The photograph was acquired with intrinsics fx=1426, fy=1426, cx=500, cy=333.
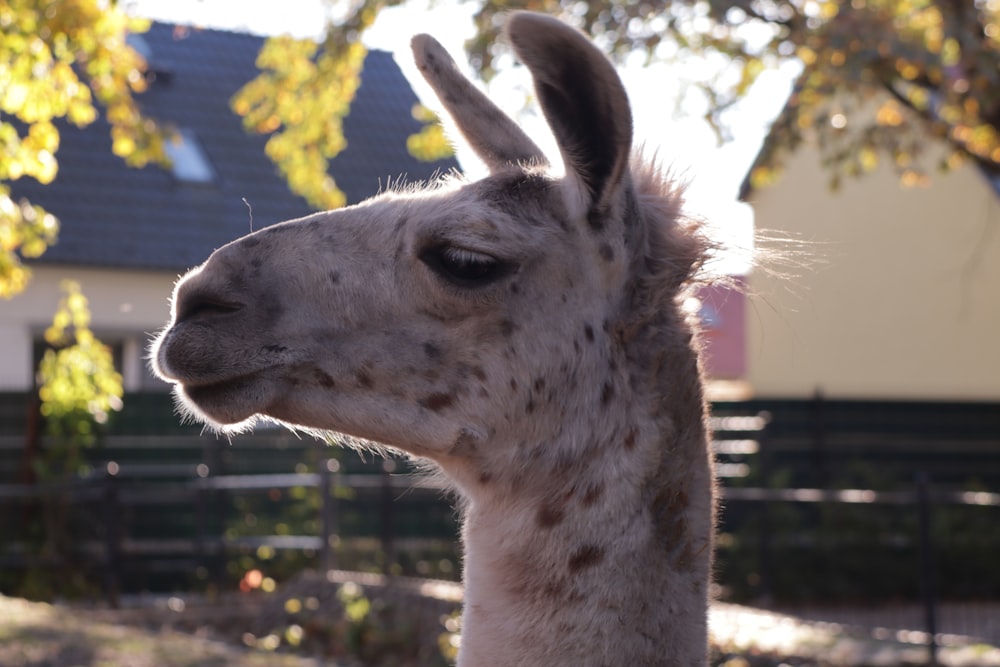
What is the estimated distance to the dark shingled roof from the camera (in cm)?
1562

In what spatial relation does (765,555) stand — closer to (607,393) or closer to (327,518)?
(327,518)

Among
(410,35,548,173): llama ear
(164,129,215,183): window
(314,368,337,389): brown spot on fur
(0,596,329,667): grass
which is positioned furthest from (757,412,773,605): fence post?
(314,368,337,389): brown spot on fur

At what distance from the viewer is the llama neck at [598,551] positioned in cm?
260

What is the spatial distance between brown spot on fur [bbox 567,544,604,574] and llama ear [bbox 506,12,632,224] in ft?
2.10

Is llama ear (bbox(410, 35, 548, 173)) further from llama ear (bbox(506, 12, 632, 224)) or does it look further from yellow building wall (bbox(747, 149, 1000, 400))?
yellow building wall (bbox(747, 149, 1000, 400))

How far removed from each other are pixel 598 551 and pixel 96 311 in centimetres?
1470

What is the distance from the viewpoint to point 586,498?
265 cm

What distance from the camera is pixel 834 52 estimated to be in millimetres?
8797

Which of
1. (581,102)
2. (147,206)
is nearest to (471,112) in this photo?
(581,102)

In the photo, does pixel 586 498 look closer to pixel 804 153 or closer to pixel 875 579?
pixel 875 579

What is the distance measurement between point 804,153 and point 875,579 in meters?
8.92

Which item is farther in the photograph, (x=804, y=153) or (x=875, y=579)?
(x=804, y=153)

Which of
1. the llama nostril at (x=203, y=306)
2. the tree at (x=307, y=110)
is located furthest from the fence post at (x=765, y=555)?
the llama nostril at (x=203, y=306)

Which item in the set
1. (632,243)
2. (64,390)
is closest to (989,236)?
(64,390)
